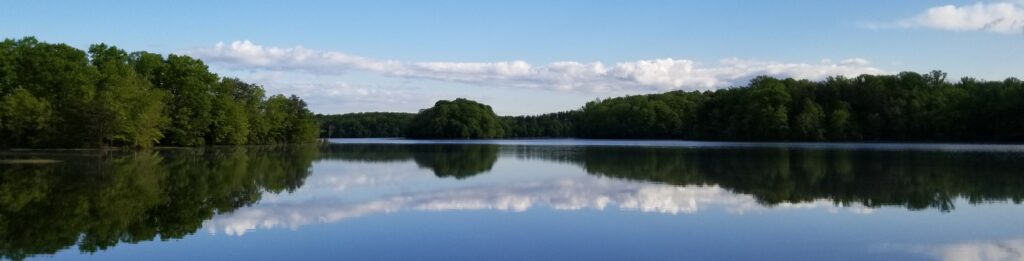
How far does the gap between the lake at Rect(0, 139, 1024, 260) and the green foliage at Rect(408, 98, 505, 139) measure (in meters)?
107

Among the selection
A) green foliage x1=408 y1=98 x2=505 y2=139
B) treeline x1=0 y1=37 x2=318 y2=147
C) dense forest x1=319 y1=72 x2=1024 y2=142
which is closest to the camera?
treeline x1=0 y1=37 x2=318 y2=147

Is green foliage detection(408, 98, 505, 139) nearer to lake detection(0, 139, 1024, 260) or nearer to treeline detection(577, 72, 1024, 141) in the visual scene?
treeline detection(577, 72, 1024, 141)

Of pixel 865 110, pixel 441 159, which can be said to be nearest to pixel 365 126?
pixel 865 110

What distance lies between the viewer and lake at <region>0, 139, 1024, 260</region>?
9484 mm

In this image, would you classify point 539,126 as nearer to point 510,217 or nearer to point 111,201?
point 111,201

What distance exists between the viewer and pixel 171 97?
182 ft

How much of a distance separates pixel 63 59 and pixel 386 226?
41907 mm

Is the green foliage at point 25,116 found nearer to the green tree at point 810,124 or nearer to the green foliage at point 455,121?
the green tree at point 810,124

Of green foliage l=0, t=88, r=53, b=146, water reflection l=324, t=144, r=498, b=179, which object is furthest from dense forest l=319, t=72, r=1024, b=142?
green foliage l=0, t=88, r=53, b=146

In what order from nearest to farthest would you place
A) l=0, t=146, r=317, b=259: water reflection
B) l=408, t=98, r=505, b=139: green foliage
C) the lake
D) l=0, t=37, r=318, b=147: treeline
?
1. the lake
2. l=0, t=146, r=317, b=259: water reflection
3. l=0, t=37, r=318, b=147: treeline
4. l=408, t=98, r=505, b=139: green foliage

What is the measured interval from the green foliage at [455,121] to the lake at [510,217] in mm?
107239

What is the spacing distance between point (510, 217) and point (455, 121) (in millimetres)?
116941

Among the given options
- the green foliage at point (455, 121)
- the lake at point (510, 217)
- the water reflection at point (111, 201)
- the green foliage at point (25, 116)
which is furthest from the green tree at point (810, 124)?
the water reflection at point (111, 201)

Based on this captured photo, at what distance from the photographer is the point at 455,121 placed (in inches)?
5094
